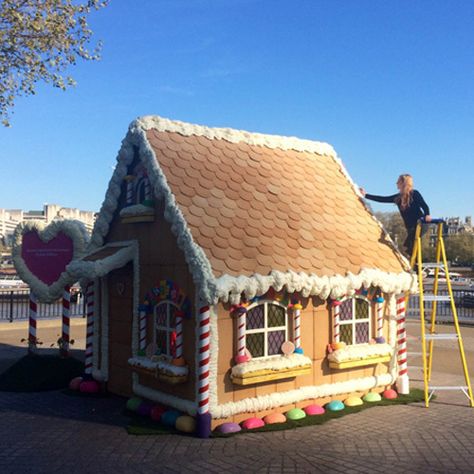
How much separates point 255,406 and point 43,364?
20.0 ft

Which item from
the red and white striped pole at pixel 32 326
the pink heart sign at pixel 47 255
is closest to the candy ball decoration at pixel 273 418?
the pink heart sign at pixel 47 255

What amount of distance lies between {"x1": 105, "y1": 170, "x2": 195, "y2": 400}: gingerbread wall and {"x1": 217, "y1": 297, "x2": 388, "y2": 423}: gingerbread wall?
1.55 ft

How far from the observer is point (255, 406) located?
791 centimetres

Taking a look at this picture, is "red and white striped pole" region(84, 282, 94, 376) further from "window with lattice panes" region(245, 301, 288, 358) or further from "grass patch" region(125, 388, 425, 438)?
"window with lattice panes" region(245, 301, 288, 358)

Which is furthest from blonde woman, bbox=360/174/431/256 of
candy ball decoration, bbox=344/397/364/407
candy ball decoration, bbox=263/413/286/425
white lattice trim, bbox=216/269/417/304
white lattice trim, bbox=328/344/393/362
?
candy ball decoration, bbox=263/413/286/425

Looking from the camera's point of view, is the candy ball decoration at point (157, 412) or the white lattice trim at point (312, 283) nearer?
the white lattice trim at point (312, 283)

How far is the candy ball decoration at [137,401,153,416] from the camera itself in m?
8.46

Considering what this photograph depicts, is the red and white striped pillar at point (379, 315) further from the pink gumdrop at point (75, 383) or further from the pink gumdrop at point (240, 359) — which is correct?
the pink gumdrop at point (75, 383)

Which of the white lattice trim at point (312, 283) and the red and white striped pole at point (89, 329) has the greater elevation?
the white lattice trim at point (312, 283)

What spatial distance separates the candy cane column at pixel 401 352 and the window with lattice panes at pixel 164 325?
15.2 ft

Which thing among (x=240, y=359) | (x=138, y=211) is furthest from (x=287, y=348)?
(x=138, y=211)

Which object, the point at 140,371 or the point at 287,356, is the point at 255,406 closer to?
the point at 287,356

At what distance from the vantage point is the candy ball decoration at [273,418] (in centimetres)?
802

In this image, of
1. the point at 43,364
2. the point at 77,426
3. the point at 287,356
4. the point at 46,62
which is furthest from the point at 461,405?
the point at 46,62
